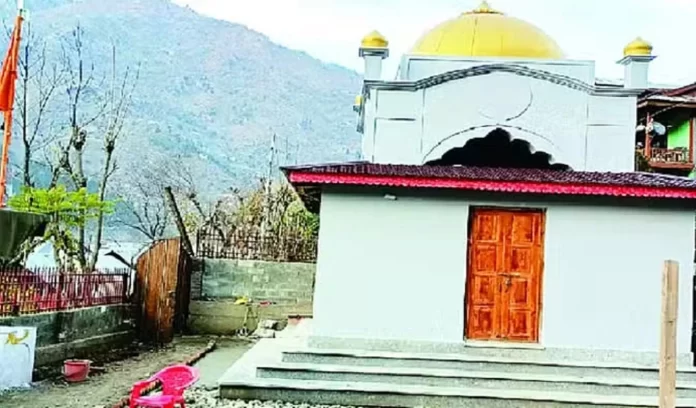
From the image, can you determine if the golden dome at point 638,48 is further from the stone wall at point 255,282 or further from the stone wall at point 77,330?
the stone wall at point 77,330

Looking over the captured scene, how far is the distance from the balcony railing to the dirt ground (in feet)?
54.1

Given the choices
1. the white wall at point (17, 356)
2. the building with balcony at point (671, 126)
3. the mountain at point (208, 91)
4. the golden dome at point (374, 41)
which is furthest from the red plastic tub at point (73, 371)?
the mountain at point (208, 91)

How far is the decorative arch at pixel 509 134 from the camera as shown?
12258mm

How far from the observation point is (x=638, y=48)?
39.7 ft

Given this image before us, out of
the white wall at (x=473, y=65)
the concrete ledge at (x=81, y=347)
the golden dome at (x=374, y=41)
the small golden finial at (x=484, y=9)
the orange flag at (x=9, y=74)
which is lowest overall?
the concrete ledge at (x=81, y=347)

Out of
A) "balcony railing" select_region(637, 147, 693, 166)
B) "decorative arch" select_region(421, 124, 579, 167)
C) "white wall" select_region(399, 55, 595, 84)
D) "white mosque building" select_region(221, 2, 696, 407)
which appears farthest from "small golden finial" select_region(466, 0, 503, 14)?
"balcony railing" select_region(637, 147, 693, 166)

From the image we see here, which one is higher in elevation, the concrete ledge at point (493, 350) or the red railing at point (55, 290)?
the red railing at point (55, 290)

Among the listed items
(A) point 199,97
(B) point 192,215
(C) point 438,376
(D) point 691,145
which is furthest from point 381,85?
(A) point 199,97

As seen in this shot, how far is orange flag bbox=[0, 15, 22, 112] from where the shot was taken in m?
11.4

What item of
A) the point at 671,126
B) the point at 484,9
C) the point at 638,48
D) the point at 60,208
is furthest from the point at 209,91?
the point at 638,48

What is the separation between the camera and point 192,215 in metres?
25.5

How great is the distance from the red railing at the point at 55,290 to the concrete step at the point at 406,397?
10.4 feet

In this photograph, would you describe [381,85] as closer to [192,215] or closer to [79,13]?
[192,215]

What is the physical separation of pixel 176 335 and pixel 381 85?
7107 mm
